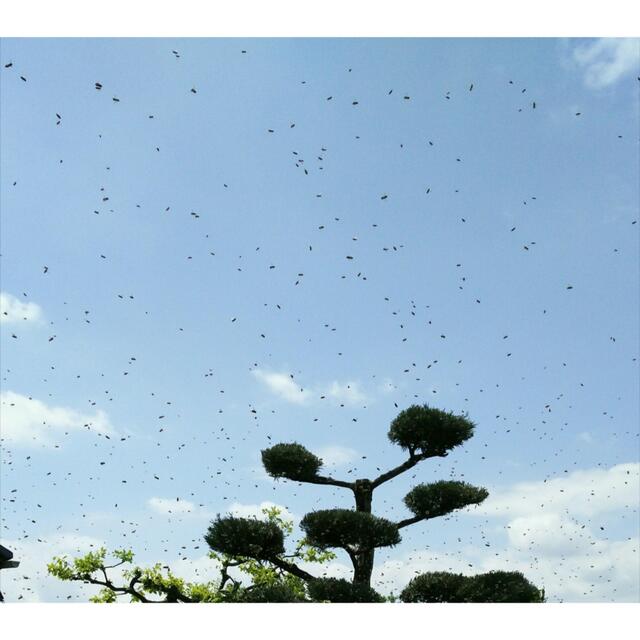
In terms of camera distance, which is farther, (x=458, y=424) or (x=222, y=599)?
(x=222, y=599)

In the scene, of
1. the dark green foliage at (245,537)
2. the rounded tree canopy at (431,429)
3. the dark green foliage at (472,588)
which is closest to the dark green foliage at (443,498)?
the rounded tree canopy at (431,429)


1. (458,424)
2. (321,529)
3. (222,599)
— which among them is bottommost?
(222,599)

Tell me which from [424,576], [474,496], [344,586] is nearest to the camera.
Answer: [344,586]

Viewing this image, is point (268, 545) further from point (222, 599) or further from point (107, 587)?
point (107, 587)

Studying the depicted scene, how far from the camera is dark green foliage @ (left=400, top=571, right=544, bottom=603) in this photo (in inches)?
416

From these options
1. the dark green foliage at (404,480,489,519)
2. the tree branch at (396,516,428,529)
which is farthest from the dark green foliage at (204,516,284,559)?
the dark green foliage at (404,480,489,519)

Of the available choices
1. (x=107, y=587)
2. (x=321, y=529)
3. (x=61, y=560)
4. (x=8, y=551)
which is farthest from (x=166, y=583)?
(x=321, y=529)

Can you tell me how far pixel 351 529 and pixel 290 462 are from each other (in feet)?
7.11

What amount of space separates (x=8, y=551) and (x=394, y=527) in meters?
6.97

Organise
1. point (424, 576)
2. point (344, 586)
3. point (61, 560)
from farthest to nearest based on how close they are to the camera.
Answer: point (61, 560) → point (424, 576) → point (344, 586)

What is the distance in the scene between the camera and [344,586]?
34.7 feet

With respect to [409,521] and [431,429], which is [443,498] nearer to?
[409,521]

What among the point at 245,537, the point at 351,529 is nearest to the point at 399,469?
the point at 351,529

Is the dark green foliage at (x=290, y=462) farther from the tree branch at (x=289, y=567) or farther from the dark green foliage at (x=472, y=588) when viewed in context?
the dark green foliage at (x=472, y=588)
